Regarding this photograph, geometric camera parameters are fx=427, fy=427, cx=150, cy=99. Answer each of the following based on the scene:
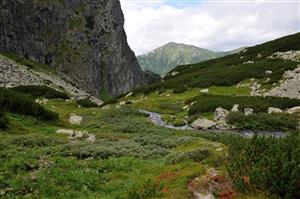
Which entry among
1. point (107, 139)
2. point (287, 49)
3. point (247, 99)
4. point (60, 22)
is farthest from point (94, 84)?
point (107, 139)

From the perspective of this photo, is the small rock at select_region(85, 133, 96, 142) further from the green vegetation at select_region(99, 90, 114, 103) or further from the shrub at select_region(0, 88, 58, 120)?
the green vegetation at select_region(99, 90, 114, 103)

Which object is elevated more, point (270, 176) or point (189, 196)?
point (270, 176)

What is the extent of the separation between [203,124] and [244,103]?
22.4ft

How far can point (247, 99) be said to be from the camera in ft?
156

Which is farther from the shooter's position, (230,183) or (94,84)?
(94,84)

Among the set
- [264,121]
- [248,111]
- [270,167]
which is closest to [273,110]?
[248,111]

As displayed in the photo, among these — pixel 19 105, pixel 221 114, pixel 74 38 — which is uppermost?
pixel 74 38

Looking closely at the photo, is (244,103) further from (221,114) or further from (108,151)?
(108,151)

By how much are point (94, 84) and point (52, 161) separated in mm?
134609

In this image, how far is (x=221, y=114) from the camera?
43062mm

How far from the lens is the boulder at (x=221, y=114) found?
139 ft

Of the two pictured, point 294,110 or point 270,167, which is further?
point 294,110

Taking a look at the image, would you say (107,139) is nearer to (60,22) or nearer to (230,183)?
(230,183)

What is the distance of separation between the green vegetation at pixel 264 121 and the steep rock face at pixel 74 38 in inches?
3400
